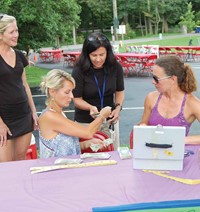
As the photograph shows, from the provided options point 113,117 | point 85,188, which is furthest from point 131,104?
point 85,188

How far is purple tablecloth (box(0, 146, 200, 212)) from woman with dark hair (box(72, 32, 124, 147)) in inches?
40.5

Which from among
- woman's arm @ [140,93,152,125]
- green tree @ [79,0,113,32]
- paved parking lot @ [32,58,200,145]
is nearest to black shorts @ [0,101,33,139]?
woman's arm @ [140,93,152,125]

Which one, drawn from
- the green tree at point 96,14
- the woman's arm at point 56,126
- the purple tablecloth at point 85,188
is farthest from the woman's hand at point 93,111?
the green tree at point 96,14

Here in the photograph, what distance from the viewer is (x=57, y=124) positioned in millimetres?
2691

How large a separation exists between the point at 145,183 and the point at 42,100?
7.56 metres

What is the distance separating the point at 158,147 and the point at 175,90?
90 centimetres

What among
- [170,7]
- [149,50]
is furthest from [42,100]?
[170,7]

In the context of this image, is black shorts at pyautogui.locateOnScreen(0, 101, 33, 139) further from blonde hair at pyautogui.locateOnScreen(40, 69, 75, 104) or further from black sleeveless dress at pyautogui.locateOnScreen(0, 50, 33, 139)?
blonde hair at pyautogui.locateOnScreen(40, 69, 75, 104)

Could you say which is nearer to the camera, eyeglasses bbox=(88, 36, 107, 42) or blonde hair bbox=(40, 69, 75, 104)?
blonde hair bbox=(40, 69, 75, 104)

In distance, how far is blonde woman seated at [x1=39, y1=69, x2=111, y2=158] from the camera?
8.88 feet

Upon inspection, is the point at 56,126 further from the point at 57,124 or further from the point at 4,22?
the point at 4,22

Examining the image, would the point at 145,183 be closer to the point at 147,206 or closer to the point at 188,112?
the point at 147,206

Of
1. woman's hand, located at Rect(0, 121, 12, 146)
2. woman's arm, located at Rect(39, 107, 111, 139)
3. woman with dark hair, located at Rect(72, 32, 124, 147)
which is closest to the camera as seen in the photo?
woman's arm, located at Rect(39, 107, 111, 139)

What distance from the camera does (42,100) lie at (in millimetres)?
9492
